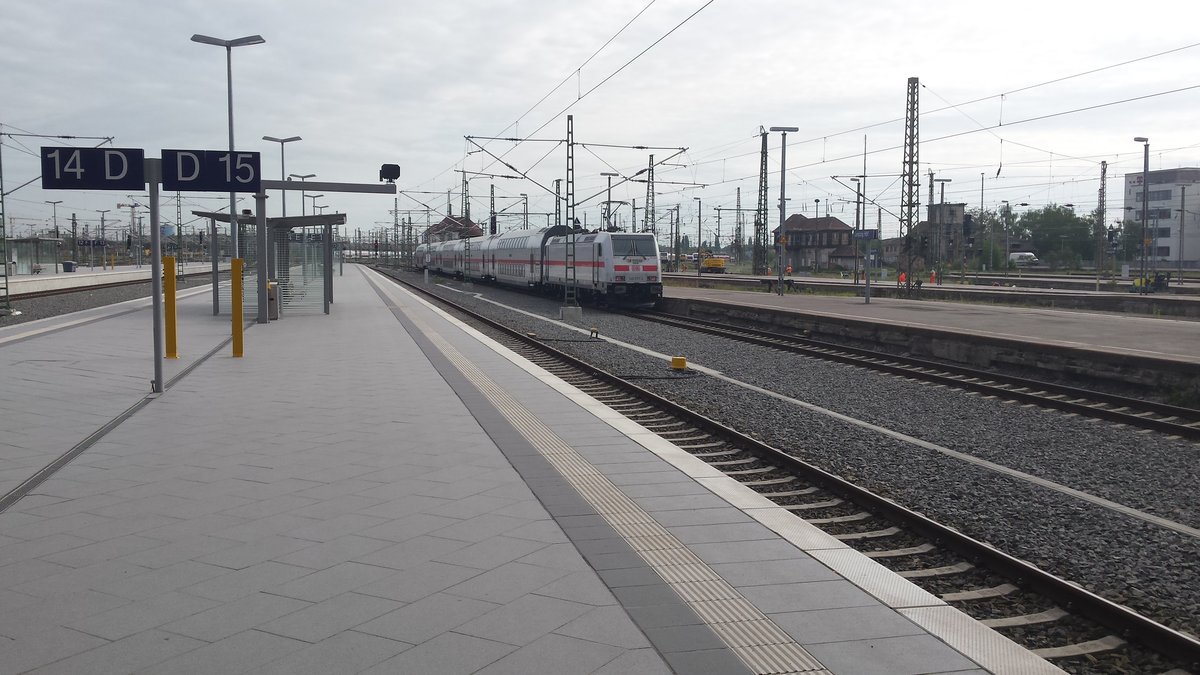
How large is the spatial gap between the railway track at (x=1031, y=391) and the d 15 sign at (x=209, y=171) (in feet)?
31.9

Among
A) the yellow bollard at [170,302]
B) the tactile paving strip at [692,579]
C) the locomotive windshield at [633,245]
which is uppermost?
the locomotive windshield at [633,245]

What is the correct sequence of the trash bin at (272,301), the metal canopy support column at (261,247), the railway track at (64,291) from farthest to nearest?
the railway track at (64,291) → the trash bin at (272,301) → the metal canopy support column at (261,247)

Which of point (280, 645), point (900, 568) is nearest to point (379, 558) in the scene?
point (280, 645)

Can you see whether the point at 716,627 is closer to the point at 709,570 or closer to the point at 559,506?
the point at 709,570

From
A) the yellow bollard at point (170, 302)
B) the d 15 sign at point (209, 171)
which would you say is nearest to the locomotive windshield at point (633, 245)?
the yellow bollard at point (170, 302)

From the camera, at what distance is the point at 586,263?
105 feet

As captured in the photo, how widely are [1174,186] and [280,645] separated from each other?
99852 millimetres

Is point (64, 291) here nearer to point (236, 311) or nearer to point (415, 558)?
point (236, 311)

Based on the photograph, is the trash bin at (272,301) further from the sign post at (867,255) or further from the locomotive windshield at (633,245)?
the sign post at (867,255)

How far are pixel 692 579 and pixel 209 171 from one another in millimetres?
9062

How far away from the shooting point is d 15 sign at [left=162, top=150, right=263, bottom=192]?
10.8 m

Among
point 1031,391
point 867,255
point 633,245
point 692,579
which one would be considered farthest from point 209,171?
point 867,255

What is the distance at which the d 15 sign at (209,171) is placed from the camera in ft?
35.6

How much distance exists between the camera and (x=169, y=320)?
44.7 ft
